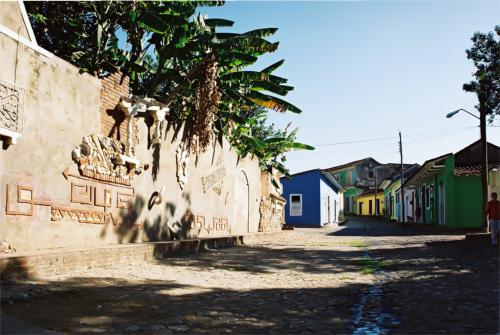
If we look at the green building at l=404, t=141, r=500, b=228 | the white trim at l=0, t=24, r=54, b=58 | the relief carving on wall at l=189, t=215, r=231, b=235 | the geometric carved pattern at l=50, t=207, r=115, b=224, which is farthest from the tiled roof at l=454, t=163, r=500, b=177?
the white trim at l=0, t=24, r=54, b=58

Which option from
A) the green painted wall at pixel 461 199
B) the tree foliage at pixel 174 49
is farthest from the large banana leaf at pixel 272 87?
the green painted wall at pixel 461 199

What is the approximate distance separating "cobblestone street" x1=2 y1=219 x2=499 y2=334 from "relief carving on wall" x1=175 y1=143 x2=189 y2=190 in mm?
4201

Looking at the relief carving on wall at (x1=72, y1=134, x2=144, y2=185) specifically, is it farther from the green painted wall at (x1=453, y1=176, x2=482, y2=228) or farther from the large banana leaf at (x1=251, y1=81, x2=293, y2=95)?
the green painted wall at (x1=453, y1=176, x2=482, y2=228)

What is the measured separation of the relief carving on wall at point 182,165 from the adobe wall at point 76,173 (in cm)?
3

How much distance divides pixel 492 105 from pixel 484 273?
363 inches

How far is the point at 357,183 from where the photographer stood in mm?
70688

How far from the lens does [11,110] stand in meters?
7.51

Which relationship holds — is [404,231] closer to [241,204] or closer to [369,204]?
[241,204]

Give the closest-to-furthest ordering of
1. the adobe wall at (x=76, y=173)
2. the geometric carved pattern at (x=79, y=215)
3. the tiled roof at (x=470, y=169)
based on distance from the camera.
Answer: the adobe wall at (x=76, y=173), the geometric carved pattern at (x=79, y=215), the tiled roof at (x=470, y=169)

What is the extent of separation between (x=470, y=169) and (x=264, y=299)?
22672 mm

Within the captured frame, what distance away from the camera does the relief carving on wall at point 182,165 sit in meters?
14.0

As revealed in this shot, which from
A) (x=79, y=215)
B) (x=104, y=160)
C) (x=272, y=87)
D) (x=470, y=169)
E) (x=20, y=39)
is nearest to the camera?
(x=20, y=39)

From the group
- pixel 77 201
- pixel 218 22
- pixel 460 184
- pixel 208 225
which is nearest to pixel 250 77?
pixel 218 22

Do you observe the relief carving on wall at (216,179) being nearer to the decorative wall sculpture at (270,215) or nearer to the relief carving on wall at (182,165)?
the relief carving on wall at (182,165)
